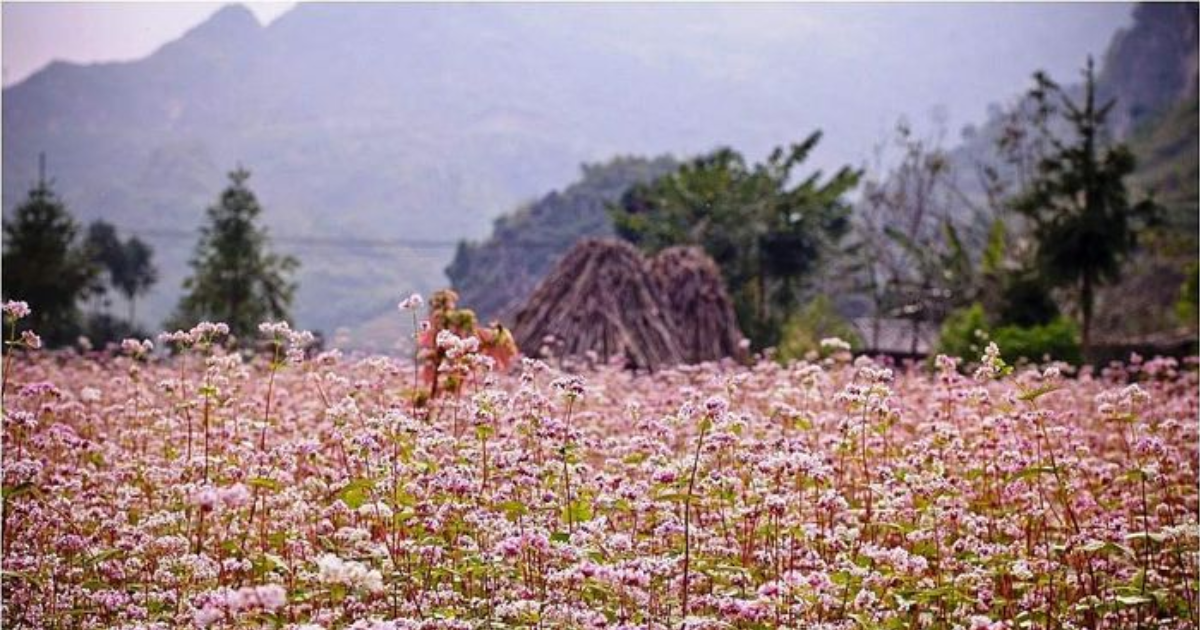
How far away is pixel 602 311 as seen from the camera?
74.2 ft

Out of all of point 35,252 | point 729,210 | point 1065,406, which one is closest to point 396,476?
point 1065,406

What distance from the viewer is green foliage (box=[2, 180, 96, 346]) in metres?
35.4

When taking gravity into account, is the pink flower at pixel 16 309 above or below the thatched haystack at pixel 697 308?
below

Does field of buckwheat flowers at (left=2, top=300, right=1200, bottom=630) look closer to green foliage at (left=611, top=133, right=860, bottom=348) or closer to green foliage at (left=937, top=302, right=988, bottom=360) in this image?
green foliage at (left=937, top=302, right=988, bottom=360)

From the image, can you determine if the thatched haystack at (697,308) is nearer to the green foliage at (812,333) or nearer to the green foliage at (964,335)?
the green foliage at (812,333)

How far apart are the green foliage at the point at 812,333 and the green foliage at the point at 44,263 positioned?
75.0ft

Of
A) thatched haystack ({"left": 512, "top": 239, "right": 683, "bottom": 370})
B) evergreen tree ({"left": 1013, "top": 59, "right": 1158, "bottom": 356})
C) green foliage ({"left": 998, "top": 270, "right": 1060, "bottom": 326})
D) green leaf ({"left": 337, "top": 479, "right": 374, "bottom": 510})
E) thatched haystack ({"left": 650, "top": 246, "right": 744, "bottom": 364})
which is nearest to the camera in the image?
green leaf ({"left": 337, "top": 479, "right": 374, "bottom": 510})

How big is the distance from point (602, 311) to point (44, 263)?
2237cm

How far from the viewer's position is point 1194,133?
7344 cm

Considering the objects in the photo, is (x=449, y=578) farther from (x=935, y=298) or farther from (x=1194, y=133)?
(x=1194, y=133)

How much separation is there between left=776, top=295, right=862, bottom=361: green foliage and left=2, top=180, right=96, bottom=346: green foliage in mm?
22848

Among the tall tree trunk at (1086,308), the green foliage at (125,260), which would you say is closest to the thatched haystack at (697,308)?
the tall tree trunk at (1086,308)

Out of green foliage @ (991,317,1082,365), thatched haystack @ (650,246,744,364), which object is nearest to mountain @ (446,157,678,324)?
thatched haystack @ (650,246,744,364)

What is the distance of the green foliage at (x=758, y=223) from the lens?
43344 millimetres
